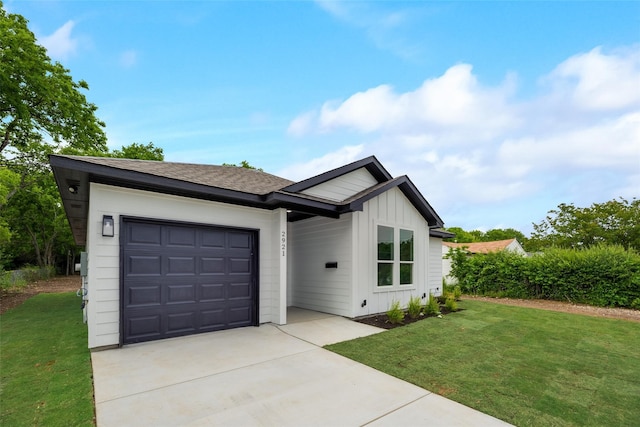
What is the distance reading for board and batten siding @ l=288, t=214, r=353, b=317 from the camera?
7480 millimetres

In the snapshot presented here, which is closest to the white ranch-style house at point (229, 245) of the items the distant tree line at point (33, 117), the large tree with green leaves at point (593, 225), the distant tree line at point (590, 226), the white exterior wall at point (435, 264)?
the white exterior wall at point (435, 264)

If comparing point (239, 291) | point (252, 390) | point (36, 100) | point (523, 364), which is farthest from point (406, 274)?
point (36, 100)

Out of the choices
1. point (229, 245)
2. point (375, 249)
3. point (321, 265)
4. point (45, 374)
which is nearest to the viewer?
point (45, 374)

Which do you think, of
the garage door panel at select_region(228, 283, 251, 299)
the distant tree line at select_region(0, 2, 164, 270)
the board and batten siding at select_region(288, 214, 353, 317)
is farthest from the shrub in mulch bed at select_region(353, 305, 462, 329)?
the distant tree line at select_region(0, 2, 164, 270)

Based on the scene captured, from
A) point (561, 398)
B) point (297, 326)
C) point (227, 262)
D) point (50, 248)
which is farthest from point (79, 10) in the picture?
point (50, 248)

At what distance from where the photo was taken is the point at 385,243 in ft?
26.9

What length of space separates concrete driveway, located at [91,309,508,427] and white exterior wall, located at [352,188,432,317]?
2.64m

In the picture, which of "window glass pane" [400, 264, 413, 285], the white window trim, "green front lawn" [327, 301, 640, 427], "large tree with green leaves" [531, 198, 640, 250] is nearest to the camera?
"green front lawn" [327, 301, 640, 427]

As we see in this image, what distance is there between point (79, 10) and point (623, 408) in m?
13.6

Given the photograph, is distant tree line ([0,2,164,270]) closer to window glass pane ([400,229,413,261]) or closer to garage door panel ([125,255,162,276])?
garage door panel ([125,255,162,276])

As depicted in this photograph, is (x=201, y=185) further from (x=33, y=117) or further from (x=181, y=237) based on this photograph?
(x=33, y=117)

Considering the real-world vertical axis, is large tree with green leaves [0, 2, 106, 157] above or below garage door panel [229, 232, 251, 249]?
above

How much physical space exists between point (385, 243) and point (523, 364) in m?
4.13

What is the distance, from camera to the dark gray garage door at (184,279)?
520 centimetres
